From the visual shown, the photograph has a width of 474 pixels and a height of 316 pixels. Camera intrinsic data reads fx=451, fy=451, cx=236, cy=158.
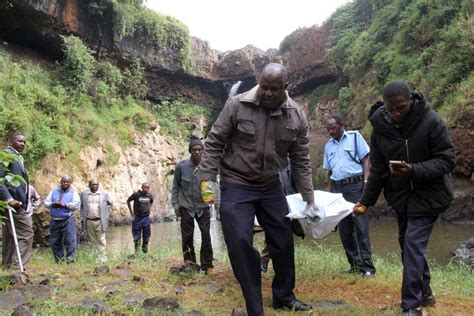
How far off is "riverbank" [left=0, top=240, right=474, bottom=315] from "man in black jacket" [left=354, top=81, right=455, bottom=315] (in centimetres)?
49

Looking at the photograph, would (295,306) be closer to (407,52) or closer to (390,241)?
(390,241)

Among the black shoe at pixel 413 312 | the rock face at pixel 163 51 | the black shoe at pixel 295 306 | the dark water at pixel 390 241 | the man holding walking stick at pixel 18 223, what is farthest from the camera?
the rock face at pixel 163 51

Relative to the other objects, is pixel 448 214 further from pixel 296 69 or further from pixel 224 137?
pixel 296 69

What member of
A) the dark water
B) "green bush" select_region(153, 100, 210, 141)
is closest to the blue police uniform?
the dark water

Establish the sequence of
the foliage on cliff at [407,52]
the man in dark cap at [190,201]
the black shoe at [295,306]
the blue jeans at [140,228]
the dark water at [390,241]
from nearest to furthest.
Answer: the black shoe at [295,306]
the man in dark cap at [190,201]
the dark water at [390,241]
the blue jeans at [140,228]
the foliage on cliff at [407,52]

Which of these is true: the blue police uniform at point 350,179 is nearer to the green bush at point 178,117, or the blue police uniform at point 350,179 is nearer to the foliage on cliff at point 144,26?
the foliage on cliff at point 144,26

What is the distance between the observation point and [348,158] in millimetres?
5645

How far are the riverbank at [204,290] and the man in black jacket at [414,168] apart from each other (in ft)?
1.62

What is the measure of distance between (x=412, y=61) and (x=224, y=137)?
17.6 meters

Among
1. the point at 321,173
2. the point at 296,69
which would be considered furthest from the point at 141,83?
the point at 321,173

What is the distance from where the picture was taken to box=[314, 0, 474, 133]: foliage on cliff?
15.5 meters

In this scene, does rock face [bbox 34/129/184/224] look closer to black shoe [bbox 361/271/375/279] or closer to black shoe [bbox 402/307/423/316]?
black shoe [bbox 361/271/375/279]

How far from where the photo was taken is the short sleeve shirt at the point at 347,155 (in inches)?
221

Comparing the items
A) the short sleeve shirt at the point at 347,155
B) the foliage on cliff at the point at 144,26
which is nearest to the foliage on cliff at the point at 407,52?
the foliage on cliff at the point at 144,26
